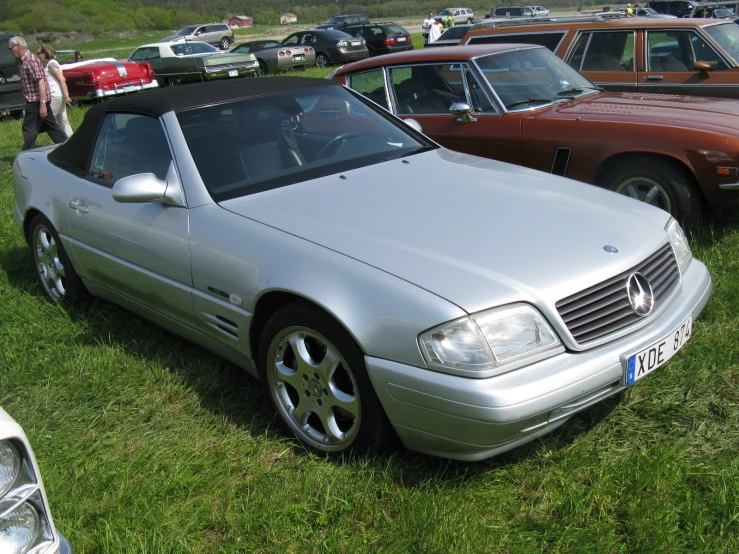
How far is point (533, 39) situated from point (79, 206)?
531 cm

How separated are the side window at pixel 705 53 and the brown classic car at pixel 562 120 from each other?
1532mm

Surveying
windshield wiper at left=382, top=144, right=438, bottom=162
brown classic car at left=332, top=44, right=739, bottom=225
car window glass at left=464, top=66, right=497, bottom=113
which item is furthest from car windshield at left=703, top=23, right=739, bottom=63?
windshield wiper at left=382, top=144, right=438, bottom=162

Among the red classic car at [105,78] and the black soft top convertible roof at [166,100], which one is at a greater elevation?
the black soft top convertible roof at [166,100]

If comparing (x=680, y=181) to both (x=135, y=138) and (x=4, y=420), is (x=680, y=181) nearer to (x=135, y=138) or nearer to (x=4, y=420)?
(x=135, y=138)

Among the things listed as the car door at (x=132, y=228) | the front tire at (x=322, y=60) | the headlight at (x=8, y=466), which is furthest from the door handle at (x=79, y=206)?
the front tire at (x=322, y=60)

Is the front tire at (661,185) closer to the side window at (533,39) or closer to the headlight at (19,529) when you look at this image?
the side window at (533,39)

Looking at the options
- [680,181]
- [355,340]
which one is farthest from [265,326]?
[680,181]

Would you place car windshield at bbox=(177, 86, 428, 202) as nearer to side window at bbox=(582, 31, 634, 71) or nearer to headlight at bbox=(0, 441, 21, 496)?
headlight at bbox=(0, 441, 21, 496)

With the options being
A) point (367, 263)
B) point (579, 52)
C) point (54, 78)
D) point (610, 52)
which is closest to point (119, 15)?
point (54, 78)

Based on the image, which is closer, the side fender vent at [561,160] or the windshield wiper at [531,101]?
the side fender vent at [561,160]

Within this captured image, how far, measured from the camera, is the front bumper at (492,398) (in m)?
2.45

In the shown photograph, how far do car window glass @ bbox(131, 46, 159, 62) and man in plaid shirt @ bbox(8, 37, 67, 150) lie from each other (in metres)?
12.9

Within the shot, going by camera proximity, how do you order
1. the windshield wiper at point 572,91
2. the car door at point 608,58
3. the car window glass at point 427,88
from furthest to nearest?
the car door at point 608,58
the car window glass at point 427,88
the windshield wiper at point 572,91

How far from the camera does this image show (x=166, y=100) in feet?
12.8
